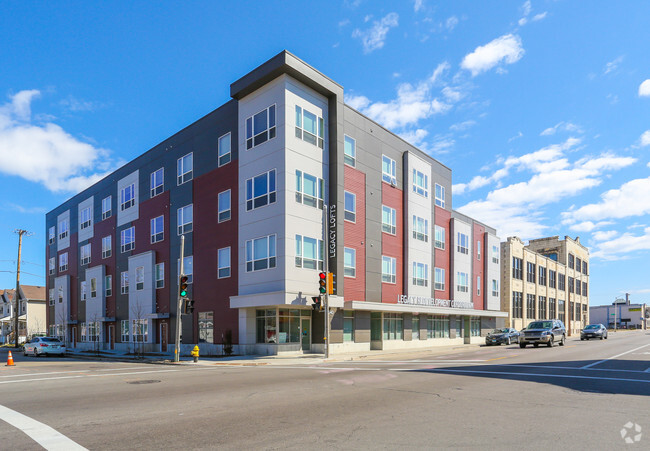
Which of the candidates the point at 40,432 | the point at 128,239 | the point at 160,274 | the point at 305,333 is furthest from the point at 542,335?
the point at 128,239

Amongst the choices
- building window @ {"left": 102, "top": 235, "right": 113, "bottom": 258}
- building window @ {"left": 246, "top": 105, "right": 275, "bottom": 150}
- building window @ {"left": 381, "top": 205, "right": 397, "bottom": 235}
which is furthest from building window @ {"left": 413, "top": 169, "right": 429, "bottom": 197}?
building window @ {"left": 102, "top": 235, "right": 113, "bottom": 258}

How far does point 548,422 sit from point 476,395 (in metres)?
3.07

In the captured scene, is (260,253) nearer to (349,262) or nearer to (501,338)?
(349,262)

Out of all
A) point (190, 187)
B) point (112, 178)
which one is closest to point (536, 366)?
point (190, 187)

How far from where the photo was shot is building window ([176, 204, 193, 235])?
36.7m

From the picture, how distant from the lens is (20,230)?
184 feet

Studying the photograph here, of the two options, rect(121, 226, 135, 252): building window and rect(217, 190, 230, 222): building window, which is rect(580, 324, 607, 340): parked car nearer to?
rect(217, 190, 230, 222): building window

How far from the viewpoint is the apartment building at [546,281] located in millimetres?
59562

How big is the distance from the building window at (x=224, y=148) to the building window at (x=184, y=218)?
495cm

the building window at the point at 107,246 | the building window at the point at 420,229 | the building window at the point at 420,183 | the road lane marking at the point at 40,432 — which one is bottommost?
the road lane marking at the point at 40,432

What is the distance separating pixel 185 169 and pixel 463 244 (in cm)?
2771

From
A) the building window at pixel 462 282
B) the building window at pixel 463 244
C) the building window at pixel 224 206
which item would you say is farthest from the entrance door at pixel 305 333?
the building window at pixel 463 244

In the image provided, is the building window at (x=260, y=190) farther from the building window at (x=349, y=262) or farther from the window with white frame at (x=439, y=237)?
the window with white frame at (x=439, y=237)

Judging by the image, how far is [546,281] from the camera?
6994 cm
